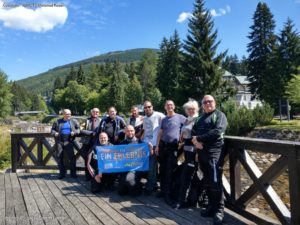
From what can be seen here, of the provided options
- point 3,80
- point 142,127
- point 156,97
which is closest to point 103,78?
point 3,80

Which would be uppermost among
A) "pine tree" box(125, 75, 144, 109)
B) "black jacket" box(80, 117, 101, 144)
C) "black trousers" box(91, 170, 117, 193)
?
"pine tree" box(125, 75, 144, 109)

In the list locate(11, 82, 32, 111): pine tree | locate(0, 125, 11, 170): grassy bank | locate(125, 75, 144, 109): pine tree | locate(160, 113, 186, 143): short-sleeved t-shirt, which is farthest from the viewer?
locate(11, 82, 32, 111): pine tree

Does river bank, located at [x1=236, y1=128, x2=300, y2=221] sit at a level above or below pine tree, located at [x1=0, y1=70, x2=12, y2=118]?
below

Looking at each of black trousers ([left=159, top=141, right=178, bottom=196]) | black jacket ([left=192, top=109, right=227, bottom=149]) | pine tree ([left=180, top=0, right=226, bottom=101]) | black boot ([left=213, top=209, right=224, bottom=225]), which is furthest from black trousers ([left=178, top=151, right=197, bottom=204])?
pine tree ([left=180, top=0, right=226, bottom=101])

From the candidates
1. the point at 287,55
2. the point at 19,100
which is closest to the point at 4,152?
the point at 287,55

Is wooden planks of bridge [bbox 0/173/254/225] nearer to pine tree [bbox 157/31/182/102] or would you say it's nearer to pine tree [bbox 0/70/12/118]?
pine tree [bbox 157/31/182/102]

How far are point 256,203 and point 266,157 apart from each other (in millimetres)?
6198

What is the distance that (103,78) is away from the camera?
3804 inches

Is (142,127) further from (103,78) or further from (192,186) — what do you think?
(103,78)

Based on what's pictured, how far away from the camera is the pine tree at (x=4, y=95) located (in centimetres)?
6044

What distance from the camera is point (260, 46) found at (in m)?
44.0

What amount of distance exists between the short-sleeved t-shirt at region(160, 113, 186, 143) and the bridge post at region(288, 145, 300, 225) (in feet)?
7.63

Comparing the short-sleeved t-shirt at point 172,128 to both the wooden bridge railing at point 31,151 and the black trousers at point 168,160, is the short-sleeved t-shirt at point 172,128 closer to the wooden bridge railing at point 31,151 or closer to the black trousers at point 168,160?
the black trousers at point 168,160

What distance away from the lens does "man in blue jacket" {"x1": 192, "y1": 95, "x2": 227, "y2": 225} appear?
15.6 feet
